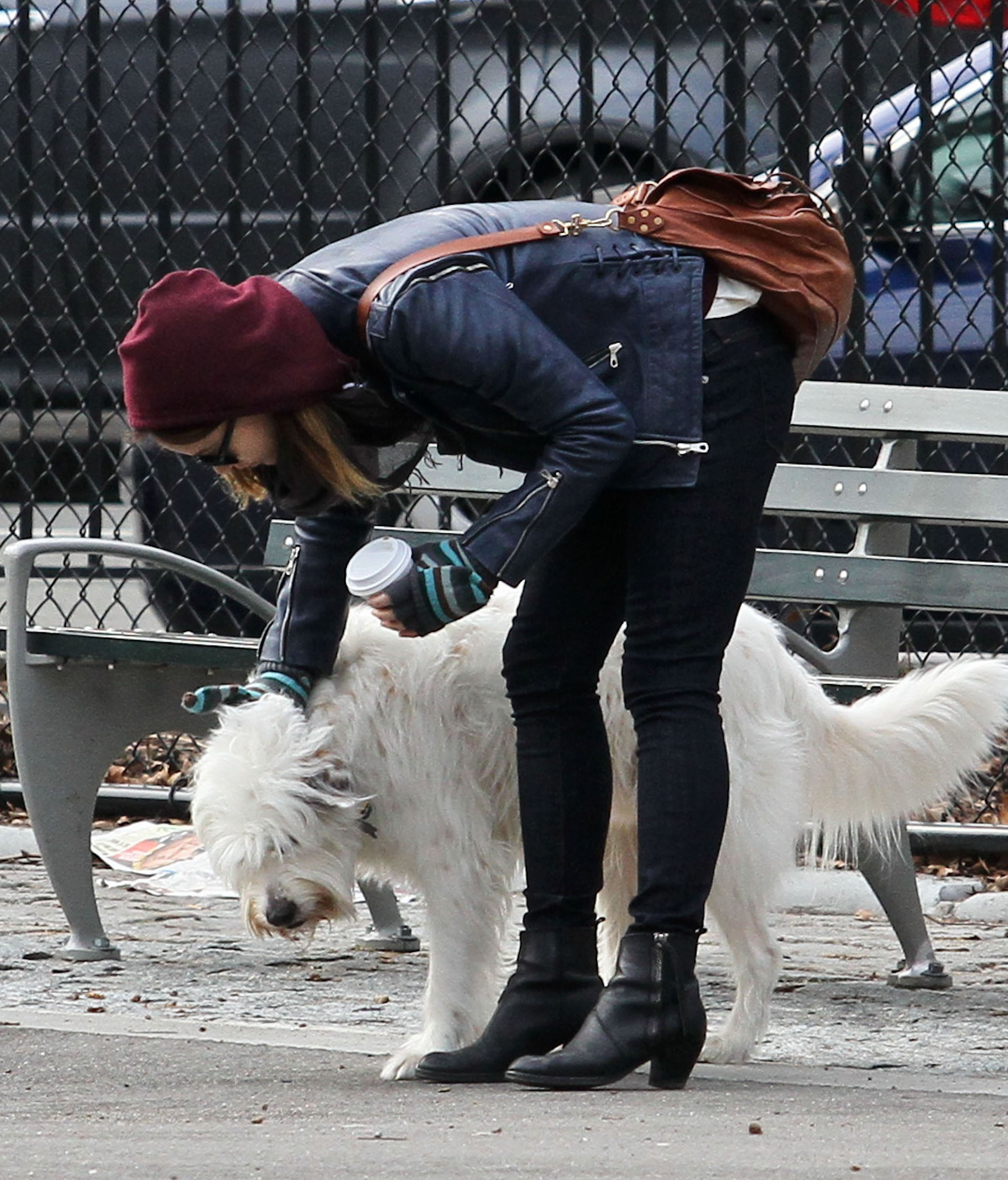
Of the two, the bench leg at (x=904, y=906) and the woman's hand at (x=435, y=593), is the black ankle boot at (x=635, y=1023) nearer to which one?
the woman's hand at (x=435, y=593)

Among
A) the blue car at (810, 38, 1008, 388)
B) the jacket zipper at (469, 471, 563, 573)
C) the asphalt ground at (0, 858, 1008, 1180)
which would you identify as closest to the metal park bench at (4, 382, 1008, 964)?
the asphalt ground at (0, 858, 1008, 1180)

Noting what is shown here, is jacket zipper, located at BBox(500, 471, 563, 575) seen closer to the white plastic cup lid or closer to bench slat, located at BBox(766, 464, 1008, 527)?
the white plastic cup lid

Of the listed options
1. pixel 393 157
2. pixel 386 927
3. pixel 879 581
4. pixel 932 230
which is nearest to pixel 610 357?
pixel 879 581

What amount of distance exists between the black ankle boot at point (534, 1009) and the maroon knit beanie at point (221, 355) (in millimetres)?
990

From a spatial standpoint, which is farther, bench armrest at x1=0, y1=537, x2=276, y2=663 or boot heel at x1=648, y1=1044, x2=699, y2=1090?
bench armrest at x1=0, y1=537, x2=276, y2=663

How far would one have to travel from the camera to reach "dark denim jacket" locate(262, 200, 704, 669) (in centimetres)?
311

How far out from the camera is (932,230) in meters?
6.27

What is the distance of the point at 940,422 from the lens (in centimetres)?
482

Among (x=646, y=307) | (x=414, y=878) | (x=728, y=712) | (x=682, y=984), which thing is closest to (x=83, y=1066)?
(x=414, y=878)

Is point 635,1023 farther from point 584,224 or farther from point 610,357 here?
point 584,224

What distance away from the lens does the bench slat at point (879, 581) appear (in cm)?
452

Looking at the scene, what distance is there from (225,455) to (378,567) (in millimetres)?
313

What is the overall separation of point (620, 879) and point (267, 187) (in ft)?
11.3

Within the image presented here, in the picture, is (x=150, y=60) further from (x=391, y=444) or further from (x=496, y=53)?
(x=391, y=444)
